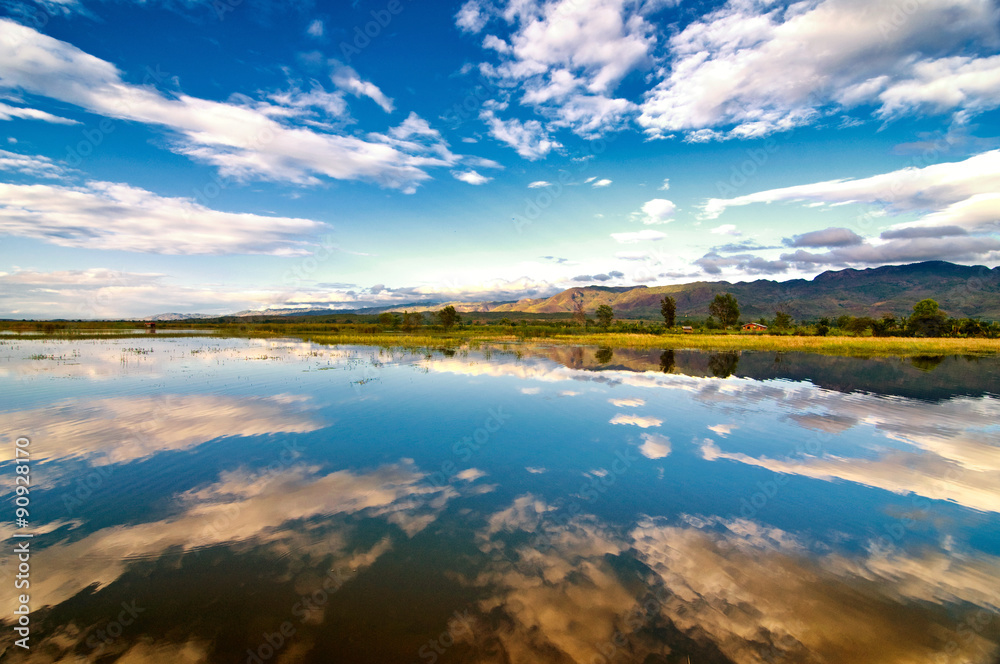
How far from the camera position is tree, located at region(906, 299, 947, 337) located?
329ft

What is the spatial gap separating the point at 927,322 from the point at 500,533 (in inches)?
5635

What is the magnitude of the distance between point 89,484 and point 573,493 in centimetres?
1399

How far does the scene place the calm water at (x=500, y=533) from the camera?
6.23 metres

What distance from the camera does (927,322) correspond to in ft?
335

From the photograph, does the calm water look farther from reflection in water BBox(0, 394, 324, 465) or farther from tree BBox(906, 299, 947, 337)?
tree BBox(906, 299, 947, 337)

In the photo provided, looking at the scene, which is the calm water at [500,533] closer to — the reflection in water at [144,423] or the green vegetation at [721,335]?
the reflection in water at [144,423]

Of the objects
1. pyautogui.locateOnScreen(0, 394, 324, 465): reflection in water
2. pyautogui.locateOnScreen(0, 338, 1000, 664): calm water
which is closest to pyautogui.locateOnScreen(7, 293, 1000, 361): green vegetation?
pyautogui.locateOnScreen(0, 338, 1000, 664): calm water

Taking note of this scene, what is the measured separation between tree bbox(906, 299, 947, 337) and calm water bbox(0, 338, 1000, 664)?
114327mm

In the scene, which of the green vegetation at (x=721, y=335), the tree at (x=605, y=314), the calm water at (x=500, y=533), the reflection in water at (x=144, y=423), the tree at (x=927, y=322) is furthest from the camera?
the tree at (x=605, y=314)

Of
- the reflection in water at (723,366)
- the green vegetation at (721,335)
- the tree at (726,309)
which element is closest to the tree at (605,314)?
the green vegetation at (721,335)

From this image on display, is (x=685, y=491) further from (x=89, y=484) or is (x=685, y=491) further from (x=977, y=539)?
(x=89, y=484)

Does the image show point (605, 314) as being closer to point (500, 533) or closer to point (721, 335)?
point (721, 335)

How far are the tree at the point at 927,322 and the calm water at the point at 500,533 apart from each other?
114m

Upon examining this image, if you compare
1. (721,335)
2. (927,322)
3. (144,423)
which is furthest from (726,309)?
(144,423)
